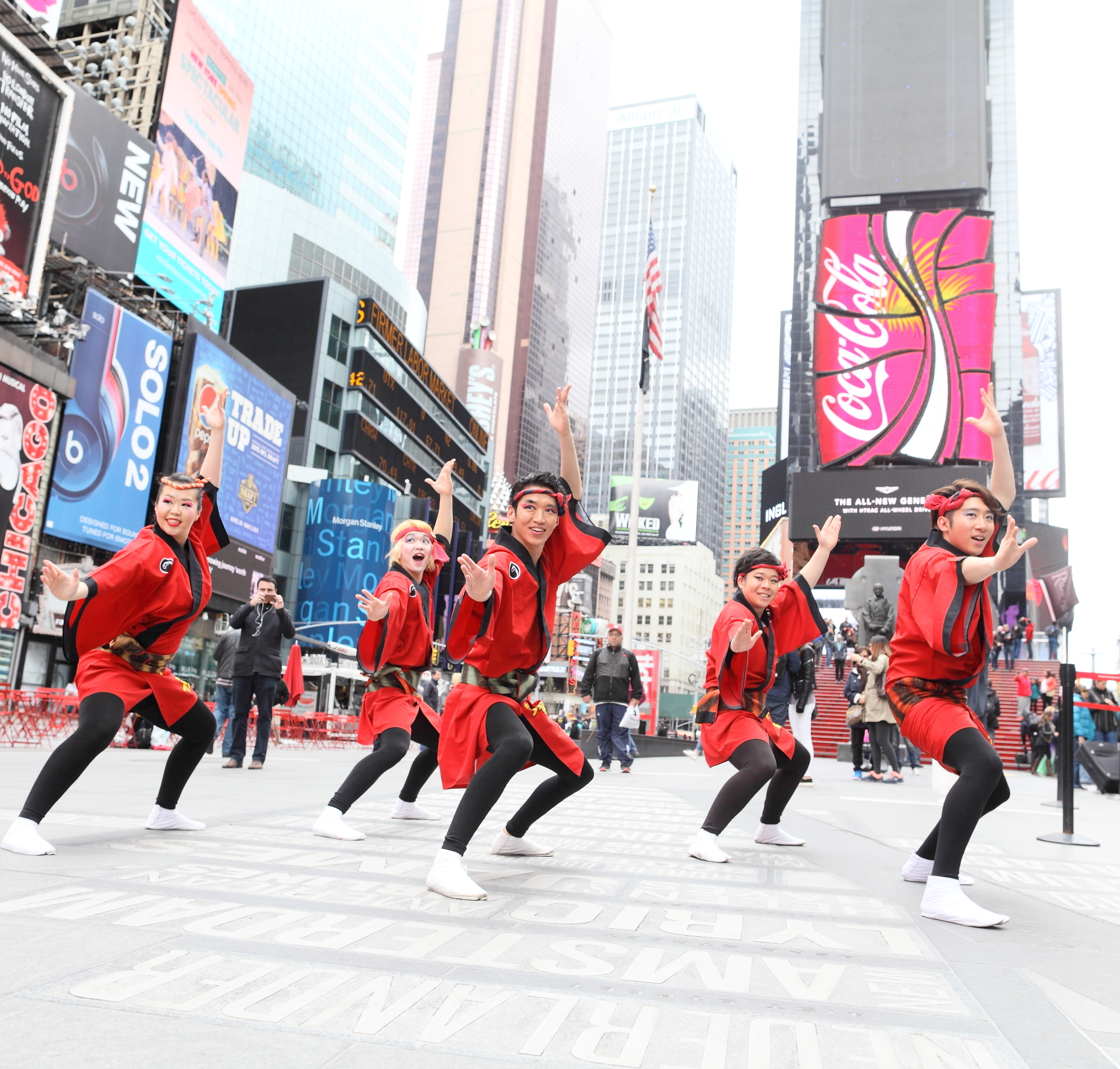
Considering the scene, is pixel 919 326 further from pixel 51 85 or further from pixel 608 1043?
pixel 608 1043

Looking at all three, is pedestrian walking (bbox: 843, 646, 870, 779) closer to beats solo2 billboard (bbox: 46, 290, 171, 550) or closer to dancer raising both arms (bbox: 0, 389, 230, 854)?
dancer raising both arms (bbox: 0, 389, 230, 854)

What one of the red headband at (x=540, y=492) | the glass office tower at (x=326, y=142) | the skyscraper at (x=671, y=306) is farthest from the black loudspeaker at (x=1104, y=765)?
the skyscraper at (x=671, y=306)

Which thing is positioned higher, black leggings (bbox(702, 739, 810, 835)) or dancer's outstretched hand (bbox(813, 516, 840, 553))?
→ dancer's outstretched hand (bbox(813, 516, 840, 553))

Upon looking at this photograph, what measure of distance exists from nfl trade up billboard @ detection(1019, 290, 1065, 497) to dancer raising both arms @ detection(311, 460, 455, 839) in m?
66.7

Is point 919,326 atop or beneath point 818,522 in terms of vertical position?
atop

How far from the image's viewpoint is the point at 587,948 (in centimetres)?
273

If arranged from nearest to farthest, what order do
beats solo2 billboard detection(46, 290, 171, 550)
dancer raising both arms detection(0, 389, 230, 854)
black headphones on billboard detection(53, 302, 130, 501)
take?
dancer raising both arms detection(0, 389, 230, 854) < black headphones on billboard detection(53, 302, 130, 501) < beats solo2 billboard detection(46, 290, 171, 550)

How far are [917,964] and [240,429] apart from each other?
39.0 meters

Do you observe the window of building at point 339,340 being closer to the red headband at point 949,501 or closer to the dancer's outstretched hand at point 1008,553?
the red headband at point 949,501

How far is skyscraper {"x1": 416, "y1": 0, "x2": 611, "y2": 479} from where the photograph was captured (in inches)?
5787

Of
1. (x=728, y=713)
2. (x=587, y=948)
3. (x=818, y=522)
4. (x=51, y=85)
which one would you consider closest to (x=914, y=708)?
(x=728, y=713)

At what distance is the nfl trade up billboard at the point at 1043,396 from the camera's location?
63812 mm

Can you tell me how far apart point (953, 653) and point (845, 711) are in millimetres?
24986

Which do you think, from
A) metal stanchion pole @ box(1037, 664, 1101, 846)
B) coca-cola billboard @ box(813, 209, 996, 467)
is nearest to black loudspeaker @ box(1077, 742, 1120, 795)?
metal stanchion pole @ box(1037, 664, 1101, 846)
